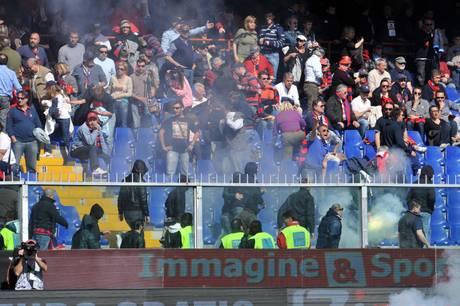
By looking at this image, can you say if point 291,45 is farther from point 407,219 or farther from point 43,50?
point 407,219

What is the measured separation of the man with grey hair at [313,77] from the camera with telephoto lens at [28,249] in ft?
21.9

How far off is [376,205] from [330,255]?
75 centimetres

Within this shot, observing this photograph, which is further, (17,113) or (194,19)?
(194,19)

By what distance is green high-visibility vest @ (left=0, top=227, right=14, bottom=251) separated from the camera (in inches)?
508

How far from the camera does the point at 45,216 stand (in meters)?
13.1

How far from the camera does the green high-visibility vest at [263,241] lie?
1370 cm

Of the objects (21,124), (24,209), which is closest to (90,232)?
(24,209)

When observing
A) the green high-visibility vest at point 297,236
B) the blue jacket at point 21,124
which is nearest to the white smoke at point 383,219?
the green high-visibility vest at point 297,236

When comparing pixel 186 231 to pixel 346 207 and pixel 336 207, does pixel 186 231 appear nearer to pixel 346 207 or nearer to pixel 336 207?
pixel 336 207

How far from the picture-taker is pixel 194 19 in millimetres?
19641

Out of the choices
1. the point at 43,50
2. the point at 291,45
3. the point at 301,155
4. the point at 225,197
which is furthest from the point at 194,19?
the point at 225,197

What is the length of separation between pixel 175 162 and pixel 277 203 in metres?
2.56

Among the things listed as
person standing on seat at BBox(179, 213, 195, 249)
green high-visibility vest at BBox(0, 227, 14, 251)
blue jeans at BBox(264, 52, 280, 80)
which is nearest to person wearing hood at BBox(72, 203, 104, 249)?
green high-visibility vest at BBox(0, 227, 14, 251)

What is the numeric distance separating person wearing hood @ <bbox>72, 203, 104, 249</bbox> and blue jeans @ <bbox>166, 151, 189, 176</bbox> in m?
2.62
